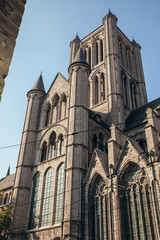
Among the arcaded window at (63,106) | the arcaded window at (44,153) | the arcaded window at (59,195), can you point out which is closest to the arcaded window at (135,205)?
the arcaded window at (59,195)

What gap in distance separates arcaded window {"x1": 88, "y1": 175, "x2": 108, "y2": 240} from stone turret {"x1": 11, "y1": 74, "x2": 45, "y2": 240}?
291 inches

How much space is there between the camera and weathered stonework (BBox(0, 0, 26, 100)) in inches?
137

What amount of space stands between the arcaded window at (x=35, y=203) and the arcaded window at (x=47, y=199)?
0.75 m

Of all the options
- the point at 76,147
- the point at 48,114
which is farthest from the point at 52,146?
the point at 48,114

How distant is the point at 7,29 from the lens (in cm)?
364

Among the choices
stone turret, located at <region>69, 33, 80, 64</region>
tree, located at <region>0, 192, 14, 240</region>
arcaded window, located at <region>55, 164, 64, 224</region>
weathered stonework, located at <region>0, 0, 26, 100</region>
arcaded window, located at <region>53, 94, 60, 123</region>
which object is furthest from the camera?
stone turret, located at <region>69, 33, 80, 64</region>

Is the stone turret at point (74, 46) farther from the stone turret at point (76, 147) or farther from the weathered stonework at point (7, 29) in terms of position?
the weathered stonework at point (7, 29)

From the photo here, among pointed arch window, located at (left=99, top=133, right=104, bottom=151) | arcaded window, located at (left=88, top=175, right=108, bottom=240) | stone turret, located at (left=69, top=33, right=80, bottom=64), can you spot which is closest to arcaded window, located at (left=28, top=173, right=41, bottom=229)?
arcaded window, located at (left=88, top=175, right=108, bottom=240)

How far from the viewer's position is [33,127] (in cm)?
2788

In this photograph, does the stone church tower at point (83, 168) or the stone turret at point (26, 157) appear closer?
the stone church tower at point (83, 168)

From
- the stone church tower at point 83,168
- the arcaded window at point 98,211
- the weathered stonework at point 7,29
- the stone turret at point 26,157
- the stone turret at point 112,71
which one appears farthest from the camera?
the stone turret at point 112,71

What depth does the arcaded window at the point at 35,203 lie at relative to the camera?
2134 cm

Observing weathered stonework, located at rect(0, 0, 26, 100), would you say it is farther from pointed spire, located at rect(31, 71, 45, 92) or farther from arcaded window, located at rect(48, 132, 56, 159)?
pointed spire, located at rect(31, 71, 45, 92)

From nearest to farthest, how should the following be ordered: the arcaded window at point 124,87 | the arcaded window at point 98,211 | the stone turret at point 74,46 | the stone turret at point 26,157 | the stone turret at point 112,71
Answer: the arcaded window at point 98,211, the stone turret at point 26,157, the stone turret at point 112,71, the arcaded window at point 124,87, the stone turret at point 74,46
